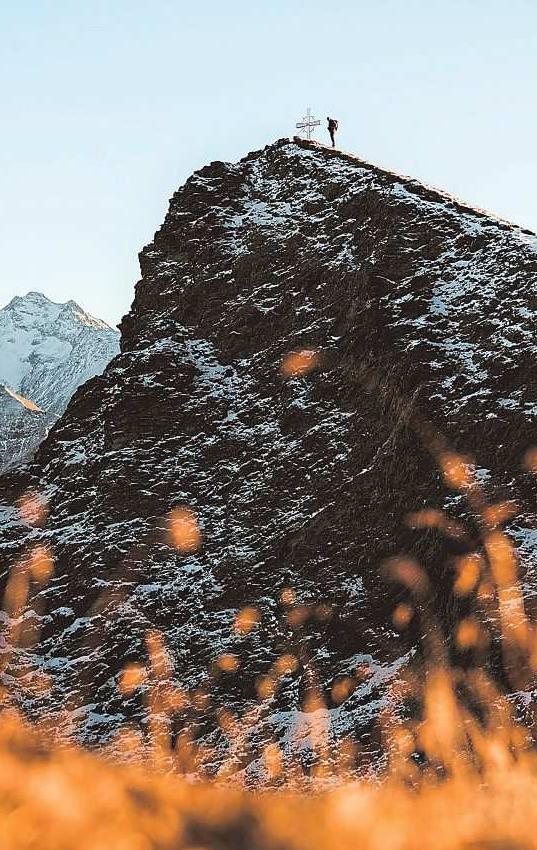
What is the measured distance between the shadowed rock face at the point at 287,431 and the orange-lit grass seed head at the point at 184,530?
570 millimetres

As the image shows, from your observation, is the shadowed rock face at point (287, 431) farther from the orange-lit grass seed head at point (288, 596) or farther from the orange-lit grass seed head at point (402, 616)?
the orange-lit grass seed head at point (402, 616)

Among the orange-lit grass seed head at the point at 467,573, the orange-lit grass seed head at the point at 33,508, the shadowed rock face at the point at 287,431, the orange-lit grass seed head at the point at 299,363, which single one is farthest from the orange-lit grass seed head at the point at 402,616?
the orange-lit grass seed head at the point at 33,508

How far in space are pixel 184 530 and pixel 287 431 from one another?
23.4 feet

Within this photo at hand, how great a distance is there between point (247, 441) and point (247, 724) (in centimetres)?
1578

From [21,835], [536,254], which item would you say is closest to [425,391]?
[536,254]

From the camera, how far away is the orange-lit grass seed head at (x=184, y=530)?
4559cm

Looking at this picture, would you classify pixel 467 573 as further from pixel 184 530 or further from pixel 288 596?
pixel 184 530

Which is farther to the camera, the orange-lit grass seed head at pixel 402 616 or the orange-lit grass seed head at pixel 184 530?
the orange-lit grass seed head at pixel 184 530

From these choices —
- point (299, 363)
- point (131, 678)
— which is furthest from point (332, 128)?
point (131, 678)

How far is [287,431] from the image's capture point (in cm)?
4816

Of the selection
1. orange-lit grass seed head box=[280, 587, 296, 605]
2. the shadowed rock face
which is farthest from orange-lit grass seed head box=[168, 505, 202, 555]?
orange-lit grass seed head box=[280, 587, 296, 605]

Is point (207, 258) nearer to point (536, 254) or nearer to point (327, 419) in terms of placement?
point (327, 419)

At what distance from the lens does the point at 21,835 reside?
30.2m

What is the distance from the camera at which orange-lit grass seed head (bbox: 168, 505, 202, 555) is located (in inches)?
1795
